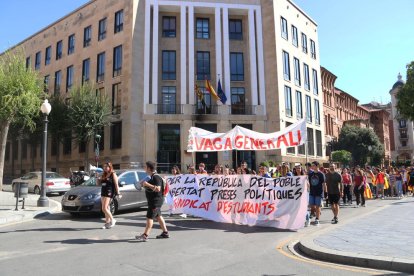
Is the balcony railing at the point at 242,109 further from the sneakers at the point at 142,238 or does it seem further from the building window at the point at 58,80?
the sneakers at the point at 142,238

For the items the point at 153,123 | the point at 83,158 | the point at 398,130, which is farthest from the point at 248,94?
the point at 398,130

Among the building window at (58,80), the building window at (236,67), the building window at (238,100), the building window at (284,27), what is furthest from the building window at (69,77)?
the building window at (284,27)

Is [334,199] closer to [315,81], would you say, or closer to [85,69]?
[85,69]

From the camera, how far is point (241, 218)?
11.3 meters

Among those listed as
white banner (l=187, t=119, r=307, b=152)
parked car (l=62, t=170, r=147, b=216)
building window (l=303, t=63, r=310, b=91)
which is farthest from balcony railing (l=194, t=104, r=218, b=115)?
white banner (l=187, t=119, r=307, b=152)

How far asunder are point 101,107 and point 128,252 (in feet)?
92.7

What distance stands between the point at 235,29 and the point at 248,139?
2918cm

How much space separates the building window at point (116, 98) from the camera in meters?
36.4

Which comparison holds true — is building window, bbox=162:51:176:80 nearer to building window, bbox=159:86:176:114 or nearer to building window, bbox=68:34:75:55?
building window, bbox=159:86:176:114

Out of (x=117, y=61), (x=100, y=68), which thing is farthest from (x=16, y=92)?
(x=100, y=68)

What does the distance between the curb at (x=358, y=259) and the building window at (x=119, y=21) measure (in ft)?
113

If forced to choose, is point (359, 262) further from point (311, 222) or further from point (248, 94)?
point (248, 94)

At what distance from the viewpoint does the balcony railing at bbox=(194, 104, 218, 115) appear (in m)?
36.2

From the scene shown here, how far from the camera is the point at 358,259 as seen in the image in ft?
20.8
